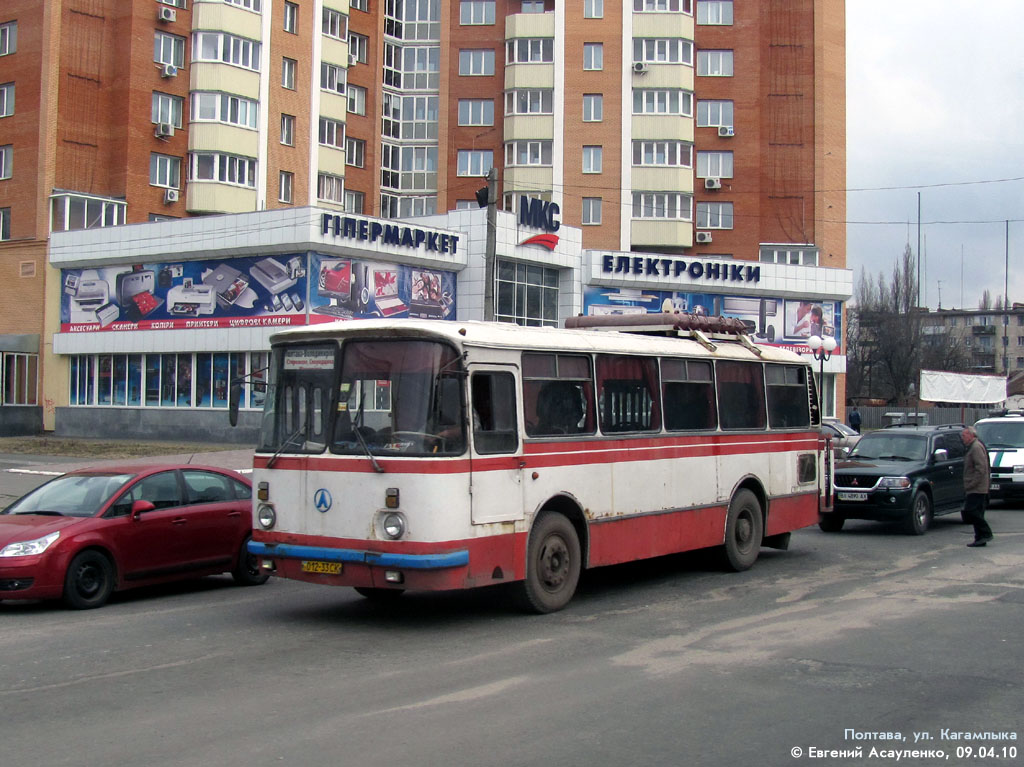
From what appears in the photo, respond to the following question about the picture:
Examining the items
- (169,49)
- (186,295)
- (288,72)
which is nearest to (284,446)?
(186,295)

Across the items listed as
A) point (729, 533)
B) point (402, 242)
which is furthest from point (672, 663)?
point (402, 242)

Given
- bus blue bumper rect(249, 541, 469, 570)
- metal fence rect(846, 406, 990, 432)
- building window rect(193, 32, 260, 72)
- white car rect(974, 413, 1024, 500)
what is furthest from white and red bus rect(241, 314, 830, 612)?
metal fence rect(846, 406, 990, 432)

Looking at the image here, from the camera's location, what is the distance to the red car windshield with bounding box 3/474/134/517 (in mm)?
11250

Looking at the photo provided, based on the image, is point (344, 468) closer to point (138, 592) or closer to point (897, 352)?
point (138, 592)

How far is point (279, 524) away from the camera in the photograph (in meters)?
9.83

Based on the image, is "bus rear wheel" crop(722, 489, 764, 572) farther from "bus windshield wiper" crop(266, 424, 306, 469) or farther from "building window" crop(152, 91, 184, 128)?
"building window" crop(152, 91, 184, 128)

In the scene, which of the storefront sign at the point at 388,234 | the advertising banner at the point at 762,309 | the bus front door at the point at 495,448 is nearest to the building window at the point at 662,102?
the advertising banner at the point at 762,309

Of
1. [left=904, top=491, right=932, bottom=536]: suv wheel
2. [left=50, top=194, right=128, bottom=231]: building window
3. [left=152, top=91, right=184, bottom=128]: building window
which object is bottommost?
[left=904, top=491, right=932, bottom=536]: suv wheel

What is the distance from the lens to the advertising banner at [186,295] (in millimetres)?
37094

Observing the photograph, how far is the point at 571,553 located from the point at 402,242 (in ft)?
96.7

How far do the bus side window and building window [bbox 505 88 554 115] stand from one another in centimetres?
5042

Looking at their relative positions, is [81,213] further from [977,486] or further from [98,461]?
[977,486]

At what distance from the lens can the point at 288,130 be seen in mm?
50938

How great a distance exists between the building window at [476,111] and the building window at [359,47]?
5881mm
